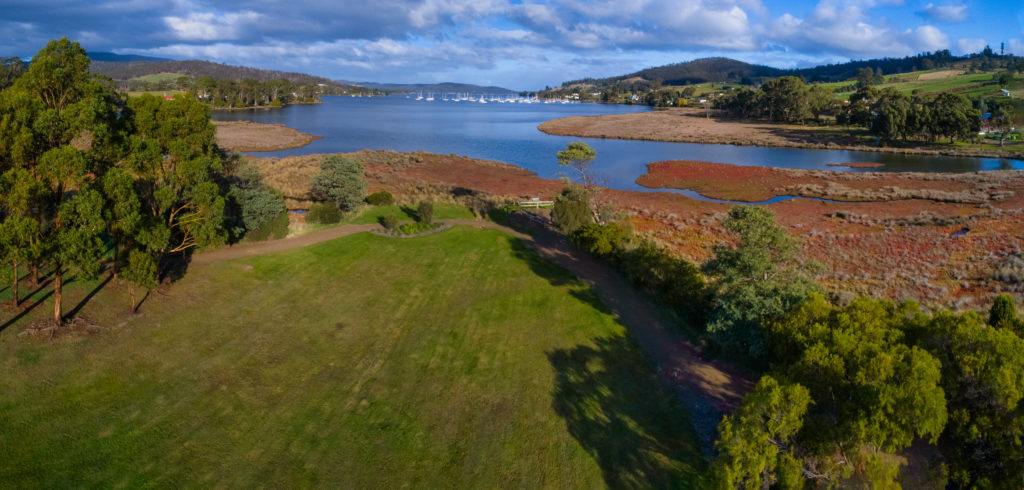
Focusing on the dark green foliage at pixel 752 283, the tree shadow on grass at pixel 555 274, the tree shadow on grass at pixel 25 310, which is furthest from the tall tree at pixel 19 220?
the dark green foliage at pixel 752 283

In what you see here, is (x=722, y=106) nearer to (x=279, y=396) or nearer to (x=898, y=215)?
(x=898, y=215)

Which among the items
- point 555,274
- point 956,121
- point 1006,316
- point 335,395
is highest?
point 956,121

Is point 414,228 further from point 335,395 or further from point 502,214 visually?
point 335,395

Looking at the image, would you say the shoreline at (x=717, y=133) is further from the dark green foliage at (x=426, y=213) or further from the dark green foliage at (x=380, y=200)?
the dark green foliage at (x=426, y=213)

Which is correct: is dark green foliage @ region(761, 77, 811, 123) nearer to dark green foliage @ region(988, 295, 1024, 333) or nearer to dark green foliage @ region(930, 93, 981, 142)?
dark green foliage @ region(930, 93, 981, 142)

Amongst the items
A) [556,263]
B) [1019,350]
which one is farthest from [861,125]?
[1019,350]

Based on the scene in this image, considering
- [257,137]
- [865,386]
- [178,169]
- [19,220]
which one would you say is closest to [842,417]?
[865,386]
